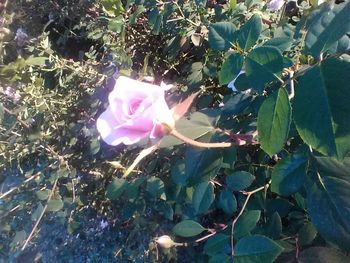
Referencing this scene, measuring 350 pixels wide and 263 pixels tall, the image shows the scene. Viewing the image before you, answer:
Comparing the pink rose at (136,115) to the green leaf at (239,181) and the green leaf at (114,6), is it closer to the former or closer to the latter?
the green leaf at (239,181)

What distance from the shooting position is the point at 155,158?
1118 mm

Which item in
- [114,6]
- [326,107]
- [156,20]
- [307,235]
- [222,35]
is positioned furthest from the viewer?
[114,6]

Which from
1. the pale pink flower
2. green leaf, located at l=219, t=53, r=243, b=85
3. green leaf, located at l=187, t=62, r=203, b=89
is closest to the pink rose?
green leaf, located at l=219, t=53, r=243, b=85

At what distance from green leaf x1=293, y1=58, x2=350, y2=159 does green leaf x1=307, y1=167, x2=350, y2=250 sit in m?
0.13

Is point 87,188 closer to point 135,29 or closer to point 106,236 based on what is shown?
point 106,236

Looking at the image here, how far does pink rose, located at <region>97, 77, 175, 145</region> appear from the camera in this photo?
57 cm

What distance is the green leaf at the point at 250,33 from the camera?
65 centimetres

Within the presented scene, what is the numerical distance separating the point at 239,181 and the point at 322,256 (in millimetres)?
209

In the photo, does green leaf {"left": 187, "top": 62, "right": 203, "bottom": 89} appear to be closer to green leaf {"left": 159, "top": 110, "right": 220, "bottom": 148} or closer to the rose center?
green leaf {"left": 159, "top": 110, "right": 220, "bottom": 148}

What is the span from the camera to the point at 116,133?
60 centimetres

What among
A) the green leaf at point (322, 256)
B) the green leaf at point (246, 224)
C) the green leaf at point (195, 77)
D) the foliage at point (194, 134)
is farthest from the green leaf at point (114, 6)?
the green leaf at point (322, 256)

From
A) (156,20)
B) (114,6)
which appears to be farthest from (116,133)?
(114,6)

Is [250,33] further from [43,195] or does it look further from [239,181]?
[43,195]

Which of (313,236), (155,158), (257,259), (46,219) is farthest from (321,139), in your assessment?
(46,219)
